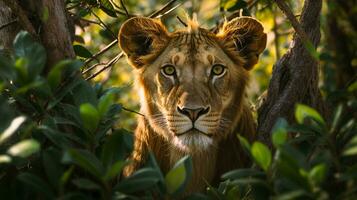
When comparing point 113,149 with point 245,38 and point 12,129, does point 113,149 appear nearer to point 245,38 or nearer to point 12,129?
point 12,129

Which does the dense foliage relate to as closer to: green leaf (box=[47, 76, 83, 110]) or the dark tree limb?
green leaf (box=[47, 76, 83, 110])

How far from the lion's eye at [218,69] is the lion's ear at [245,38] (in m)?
0.32

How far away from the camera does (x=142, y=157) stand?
5473mm

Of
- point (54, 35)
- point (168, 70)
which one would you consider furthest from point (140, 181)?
point (168, 70)

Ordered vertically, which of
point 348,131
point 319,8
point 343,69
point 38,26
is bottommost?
point 343,69

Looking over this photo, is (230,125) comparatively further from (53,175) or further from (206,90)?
(53,175)

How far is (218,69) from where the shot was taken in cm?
557

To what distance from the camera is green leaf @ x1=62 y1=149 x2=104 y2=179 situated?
277 cm

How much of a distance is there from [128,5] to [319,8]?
14.1 feet

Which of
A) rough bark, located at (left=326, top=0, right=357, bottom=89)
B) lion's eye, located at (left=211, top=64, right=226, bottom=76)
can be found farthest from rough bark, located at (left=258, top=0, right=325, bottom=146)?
rough bark, located at (left=326, top=0, right=357, bottom=89)

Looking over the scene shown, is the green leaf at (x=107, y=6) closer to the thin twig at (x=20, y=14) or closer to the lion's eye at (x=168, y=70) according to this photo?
the lion's eye at (x=168, y=70)

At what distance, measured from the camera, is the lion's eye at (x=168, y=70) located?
5.53 m

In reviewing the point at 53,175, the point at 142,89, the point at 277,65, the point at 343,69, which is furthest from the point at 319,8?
the point at 343,69

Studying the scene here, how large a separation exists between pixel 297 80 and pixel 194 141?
0.86m
